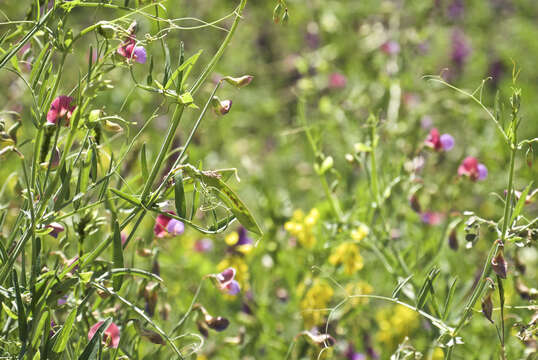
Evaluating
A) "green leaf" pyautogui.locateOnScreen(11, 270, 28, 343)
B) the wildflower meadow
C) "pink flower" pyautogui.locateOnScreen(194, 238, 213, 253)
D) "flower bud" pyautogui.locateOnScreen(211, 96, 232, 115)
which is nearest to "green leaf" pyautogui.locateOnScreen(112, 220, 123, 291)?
the wildflower meadow

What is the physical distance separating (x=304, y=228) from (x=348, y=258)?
0.42 feet

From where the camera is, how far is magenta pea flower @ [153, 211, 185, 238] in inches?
42.1

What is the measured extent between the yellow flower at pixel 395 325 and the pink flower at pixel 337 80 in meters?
1.25

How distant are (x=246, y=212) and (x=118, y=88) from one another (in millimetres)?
1780

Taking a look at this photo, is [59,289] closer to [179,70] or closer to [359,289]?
[179,70]

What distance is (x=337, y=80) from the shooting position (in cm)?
291

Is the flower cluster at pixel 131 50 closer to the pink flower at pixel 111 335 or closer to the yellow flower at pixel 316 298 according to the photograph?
the pink flower at pixel 111 335

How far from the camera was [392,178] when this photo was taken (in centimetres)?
152

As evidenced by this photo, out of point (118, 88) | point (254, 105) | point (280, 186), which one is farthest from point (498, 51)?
point (118, 88)

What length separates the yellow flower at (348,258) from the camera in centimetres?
151

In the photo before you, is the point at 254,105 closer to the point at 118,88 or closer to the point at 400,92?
the point at 118,88

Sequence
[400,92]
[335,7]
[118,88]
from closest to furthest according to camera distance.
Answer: [400,92] < [118,88] < [335,7]

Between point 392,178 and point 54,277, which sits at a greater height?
point 54,277

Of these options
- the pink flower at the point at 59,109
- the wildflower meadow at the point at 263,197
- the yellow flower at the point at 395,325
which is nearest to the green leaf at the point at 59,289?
the wildflower meadow at the point at 263,197
